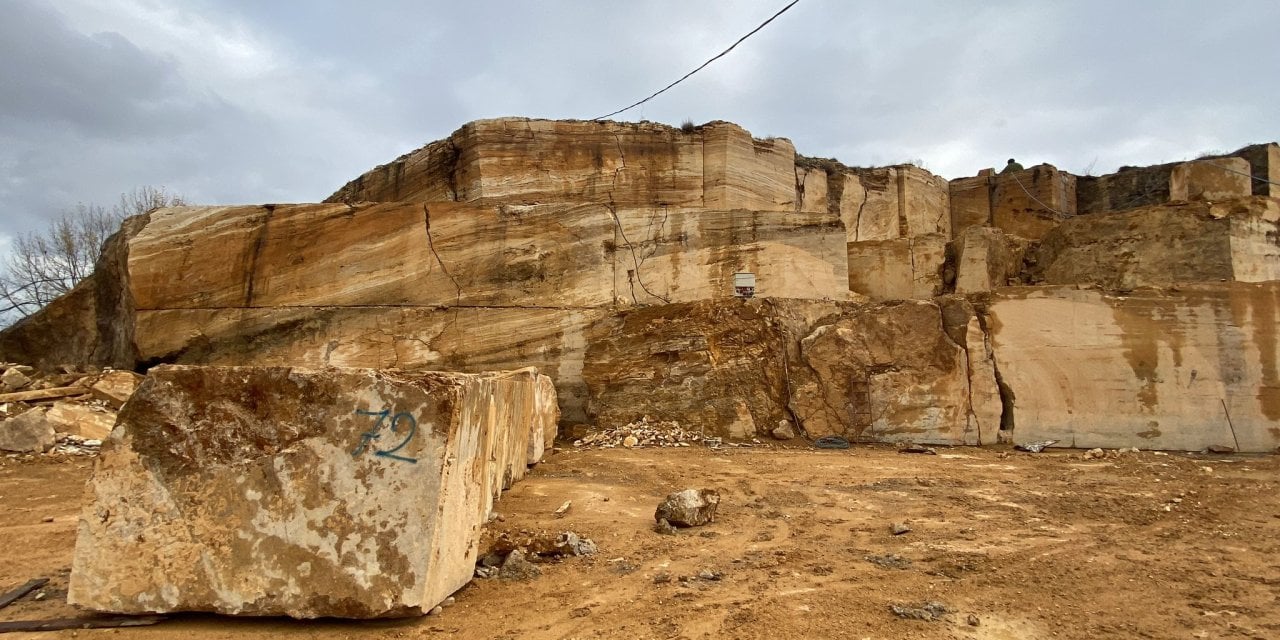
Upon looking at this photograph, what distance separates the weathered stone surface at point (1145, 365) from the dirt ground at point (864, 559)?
0.75 meters

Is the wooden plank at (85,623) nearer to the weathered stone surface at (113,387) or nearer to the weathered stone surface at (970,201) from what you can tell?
the weathered stone surface at (113,387)

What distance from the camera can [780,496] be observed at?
4.66 metres

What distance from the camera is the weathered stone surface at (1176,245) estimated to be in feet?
28.5

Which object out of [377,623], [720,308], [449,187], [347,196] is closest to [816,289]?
[720,308]

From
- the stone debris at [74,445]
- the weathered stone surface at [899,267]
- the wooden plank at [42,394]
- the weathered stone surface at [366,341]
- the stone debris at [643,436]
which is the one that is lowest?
the stone debris at [643,436]

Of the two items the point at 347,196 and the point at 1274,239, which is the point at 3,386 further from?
the point at 1274,239

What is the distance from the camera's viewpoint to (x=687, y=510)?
3854 millimetres

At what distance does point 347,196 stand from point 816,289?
8.25 meters

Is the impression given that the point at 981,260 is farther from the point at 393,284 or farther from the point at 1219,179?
the point at 393,284

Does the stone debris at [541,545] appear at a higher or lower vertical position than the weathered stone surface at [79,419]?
lower

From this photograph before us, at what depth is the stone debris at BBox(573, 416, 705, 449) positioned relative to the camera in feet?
23.5

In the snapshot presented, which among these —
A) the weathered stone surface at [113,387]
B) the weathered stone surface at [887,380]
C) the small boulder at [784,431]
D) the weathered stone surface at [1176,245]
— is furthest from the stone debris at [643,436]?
the weathered stone surface at [1176,245]

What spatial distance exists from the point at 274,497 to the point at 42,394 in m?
6.29

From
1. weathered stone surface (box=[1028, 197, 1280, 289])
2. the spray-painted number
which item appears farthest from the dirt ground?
weathered stone surface (box=[1028, 197, 1280, 289])
